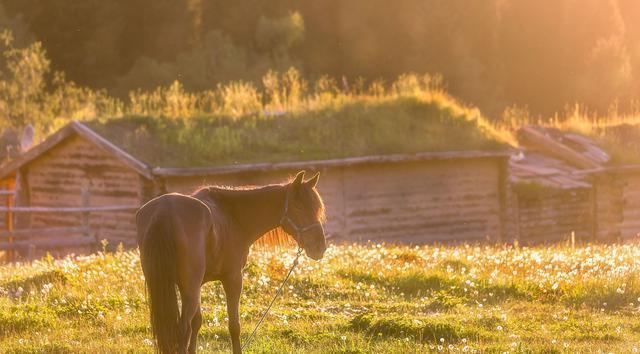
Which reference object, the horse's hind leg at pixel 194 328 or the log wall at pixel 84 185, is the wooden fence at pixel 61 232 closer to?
the log wall at pixel 84 185

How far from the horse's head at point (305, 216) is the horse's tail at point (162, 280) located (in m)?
1.49

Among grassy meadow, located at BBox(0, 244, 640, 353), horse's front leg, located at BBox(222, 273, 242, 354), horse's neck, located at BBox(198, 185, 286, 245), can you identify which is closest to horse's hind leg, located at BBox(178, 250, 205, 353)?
horse's front leg, located at BBox(222, 273, 242, 354)

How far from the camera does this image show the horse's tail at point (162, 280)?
8164 millimetres

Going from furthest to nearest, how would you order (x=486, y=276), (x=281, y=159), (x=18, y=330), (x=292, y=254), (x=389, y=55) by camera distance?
(x=389, y=55) < (x=281, y=159) < (x=292, y=254) < (x=486, y=276) < (x=18, y=330)

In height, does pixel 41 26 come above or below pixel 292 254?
above

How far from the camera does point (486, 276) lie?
1509 centimetres

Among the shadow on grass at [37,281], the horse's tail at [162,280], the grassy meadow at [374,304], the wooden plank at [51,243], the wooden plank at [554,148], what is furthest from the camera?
the wooden plank at [554,148]

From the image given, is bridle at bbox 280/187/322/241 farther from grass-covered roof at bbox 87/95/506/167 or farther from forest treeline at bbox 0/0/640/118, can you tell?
forest treeline at bbox 0/0/640/118

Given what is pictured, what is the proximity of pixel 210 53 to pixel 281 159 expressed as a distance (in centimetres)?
2763

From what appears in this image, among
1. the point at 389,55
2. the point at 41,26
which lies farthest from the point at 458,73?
the point at 41,26

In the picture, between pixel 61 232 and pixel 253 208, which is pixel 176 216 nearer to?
pixel 253 208

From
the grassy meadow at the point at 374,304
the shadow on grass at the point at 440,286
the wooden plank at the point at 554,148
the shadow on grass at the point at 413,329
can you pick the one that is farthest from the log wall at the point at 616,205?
the shadow on grass at the point at 413,329

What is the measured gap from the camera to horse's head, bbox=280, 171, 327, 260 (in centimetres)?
930

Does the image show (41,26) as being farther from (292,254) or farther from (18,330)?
(18,330)
